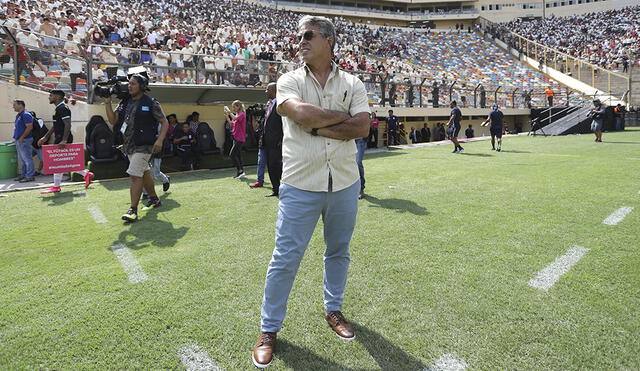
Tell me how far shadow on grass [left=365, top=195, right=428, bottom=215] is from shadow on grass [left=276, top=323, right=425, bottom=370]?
3.07 metres

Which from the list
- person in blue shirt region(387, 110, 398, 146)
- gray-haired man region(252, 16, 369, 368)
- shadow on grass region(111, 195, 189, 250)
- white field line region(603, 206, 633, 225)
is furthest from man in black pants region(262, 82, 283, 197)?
person in blue shirt region(387, 110, 398, 146)

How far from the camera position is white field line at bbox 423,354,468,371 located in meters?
2.04

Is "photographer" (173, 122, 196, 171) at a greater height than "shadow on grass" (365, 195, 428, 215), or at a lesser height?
greater

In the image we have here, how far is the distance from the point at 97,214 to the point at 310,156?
4.63 metres

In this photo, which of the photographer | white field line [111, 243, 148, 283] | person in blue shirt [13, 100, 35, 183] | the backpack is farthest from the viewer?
the photographer

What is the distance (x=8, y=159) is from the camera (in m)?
9.27

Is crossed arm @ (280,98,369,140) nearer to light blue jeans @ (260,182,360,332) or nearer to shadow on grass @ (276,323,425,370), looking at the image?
light blue jeans @ (260,182,360,332)

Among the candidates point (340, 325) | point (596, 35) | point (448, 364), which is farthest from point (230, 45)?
point (596, 35)

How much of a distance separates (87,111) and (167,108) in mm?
2070

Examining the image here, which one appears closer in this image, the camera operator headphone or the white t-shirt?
the camera operator headphone

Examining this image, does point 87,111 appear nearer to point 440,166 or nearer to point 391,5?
point 440,166

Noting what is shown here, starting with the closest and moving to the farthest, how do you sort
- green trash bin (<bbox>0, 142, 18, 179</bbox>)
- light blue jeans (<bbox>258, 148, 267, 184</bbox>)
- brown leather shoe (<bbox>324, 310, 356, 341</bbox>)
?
brown leather shoe (<bbox>324, 310, 356, 341</bbox>) < light blue jeans (<bbox>258, 148, 267, 184</bbox>) < green trash bin (<bbox>0, 142, 18, 179</bbox>)

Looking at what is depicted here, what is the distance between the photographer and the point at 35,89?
990cm

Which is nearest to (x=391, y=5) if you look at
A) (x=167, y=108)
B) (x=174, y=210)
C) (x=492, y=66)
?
(x=492, y=66)
